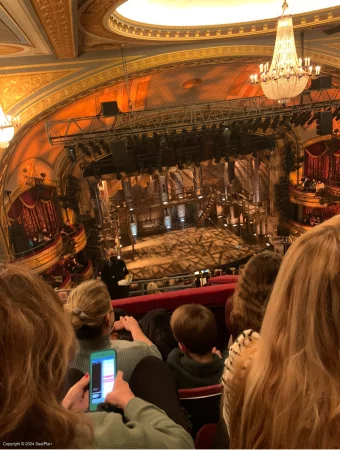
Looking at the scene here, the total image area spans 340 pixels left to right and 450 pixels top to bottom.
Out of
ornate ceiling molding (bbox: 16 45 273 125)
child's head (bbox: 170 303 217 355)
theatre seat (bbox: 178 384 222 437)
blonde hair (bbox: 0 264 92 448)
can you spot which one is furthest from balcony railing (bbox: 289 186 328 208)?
blonde hair (bbox: 0 264 92 448)

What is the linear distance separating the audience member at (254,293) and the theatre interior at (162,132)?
1.62 m

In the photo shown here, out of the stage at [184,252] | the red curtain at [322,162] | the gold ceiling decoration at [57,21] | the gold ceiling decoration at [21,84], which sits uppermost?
the gold ceiling decoration at [57,21]

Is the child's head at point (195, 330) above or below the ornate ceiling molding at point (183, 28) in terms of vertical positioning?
below

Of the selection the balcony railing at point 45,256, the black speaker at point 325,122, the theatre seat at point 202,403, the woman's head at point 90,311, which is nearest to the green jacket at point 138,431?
the woman's head at point 90,311

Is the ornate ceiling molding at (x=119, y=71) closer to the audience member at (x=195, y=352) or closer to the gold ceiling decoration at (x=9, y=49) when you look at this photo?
the gold ceiling decoration at (x=9, y=49)

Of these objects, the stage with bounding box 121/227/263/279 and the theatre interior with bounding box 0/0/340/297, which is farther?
the stage with bounding box 121/227/263/279

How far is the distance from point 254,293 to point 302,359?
94 cm

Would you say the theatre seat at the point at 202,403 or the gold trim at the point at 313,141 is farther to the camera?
the gold trim at the point at 313,141

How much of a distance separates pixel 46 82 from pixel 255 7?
4.78 meters

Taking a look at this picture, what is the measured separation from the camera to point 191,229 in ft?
52.4

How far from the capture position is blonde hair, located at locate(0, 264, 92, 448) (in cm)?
69

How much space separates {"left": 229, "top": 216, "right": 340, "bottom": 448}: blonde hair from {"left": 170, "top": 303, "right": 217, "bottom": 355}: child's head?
0.96 meters

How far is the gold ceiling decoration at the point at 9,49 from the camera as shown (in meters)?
5.51

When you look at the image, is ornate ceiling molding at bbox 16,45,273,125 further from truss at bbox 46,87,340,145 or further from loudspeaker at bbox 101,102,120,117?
loudspeaker at bbox 101,102,120,117
